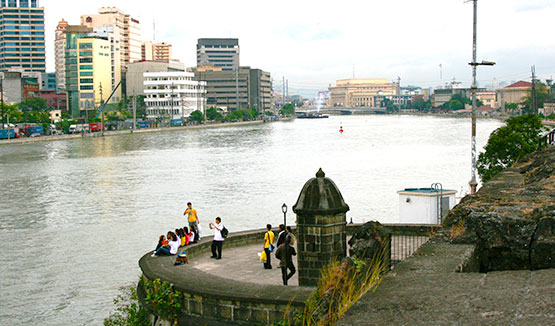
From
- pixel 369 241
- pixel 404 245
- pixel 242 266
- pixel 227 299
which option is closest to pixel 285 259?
pixel 227 299

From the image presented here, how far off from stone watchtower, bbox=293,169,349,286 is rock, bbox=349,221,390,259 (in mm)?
1652

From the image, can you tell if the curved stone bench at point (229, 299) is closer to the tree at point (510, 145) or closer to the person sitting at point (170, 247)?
the person sitting at point (170, 247)

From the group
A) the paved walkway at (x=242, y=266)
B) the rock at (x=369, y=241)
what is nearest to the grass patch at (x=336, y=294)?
the rock at (x=369, y=241)

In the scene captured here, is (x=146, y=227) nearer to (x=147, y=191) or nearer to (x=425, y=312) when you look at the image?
(x=147, y=191)

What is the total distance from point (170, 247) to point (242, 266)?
203 cm

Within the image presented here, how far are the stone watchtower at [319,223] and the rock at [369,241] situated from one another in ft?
5.42

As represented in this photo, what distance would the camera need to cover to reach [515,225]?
10633 mm

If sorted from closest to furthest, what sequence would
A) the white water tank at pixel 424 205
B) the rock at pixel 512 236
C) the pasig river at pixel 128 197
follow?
the rock at pixel 512 236, the white water tank at pixel 424 205, the pasig river at pixel 128 197

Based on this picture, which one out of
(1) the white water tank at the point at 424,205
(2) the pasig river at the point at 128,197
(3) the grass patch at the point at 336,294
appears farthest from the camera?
(2) the pasig river at the point at 128,197

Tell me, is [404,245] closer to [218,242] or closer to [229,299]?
[218,242]

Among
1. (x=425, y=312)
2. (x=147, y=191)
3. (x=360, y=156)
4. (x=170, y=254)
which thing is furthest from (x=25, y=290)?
(x=360, y=156)

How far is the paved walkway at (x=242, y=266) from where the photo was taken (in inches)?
674

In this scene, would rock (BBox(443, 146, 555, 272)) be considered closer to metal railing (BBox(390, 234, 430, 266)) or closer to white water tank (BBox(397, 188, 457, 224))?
metal railing (BBox(390, 234, 430, 266))

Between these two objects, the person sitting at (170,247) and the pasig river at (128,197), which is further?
the pasig river at (128,197)
